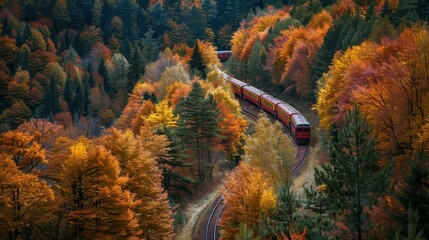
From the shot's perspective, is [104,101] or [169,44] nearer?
[104,101]

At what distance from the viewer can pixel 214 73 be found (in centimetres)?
8588

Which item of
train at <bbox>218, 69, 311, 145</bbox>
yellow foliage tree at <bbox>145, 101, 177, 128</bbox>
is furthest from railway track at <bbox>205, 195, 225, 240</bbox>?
train at <bbox>218, 69, 311, 145</bbox>

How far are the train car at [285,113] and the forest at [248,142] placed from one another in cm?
392

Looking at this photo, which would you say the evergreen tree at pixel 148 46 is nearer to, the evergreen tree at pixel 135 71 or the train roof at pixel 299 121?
the evergreen tree at pixel 135 71

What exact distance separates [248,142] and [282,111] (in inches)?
1118

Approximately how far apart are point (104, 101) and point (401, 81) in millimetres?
86870

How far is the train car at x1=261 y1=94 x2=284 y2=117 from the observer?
80.6 m

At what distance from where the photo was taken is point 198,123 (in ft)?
204

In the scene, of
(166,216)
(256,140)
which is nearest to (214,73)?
(256,140)

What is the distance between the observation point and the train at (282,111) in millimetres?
68750

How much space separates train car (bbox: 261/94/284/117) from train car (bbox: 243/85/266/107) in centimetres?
146

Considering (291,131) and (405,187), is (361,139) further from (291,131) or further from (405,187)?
(291,131)

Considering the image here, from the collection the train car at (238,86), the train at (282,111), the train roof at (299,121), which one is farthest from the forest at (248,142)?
the train car at (238,86)

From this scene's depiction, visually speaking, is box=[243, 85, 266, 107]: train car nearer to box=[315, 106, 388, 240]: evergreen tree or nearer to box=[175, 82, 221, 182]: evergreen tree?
box=[175, 82, 221, 182]: evergreen tree
